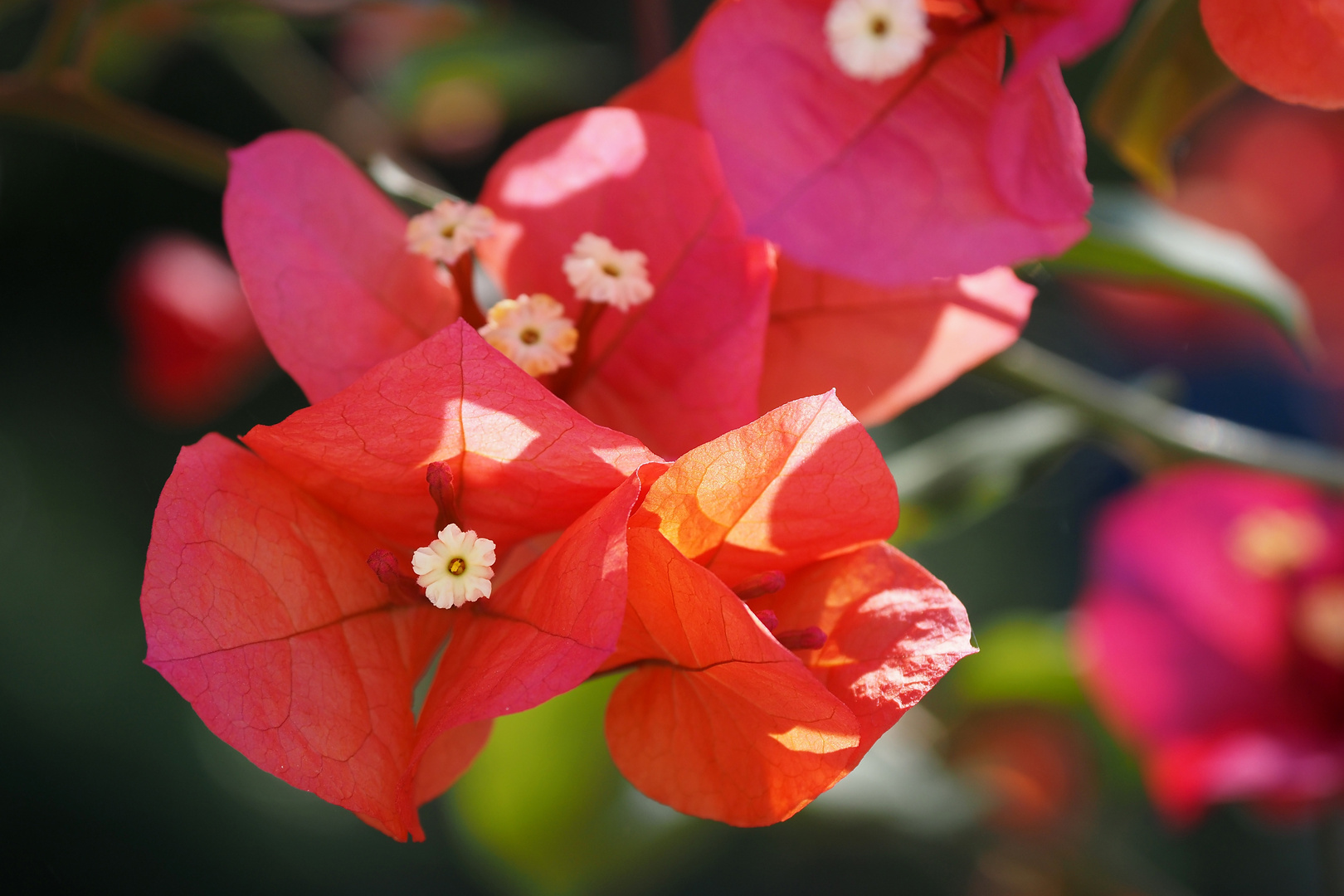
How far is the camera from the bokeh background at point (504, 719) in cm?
88

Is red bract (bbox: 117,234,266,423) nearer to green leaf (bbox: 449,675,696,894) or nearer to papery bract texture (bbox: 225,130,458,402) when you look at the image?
green leaf (bbox: 449,675,696,894)

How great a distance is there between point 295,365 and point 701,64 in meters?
0.18

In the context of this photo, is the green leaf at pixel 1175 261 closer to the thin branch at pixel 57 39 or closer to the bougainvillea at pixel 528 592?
the bougainvillea at pixel 528 592

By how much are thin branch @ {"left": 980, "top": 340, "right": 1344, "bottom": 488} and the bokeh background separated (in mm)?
81

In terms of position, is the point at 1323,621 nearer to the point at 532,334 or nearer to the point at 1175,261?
the point at 1175,261

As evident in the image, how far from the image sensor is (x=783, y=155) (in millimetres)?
401

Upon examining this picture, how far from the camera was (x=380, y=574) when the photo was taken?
367mm

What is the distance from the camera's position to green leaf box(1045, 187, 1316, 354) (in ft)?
1.79

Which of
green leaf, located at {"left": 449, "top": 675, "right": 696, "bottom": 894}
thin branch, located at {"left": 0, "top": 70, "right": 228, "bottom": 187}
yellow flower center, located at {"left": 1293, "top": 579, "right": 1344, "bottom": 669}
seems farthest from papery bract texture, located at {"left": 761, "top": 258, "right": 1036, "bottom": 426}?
yellow flower center, located at {"left": 1293, "top": 579, "right": 1344, "bottom": 669}

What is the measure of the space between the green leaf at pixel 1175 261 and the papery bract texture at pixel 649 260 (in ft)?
0.63

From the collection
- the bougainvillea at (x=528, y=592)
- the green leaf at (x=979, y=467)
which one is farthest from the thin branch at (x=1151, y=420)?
the bougainvillea at (x=528, y=592)

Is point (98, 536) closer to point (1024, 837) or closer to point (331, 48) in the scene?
point (331, 48)

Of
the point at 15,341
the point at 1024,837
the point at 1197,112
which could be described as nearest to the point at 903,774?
the point at 1024,837

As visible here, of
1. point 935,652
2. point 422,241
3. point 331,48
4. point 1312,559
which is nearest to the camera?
point 935,652
